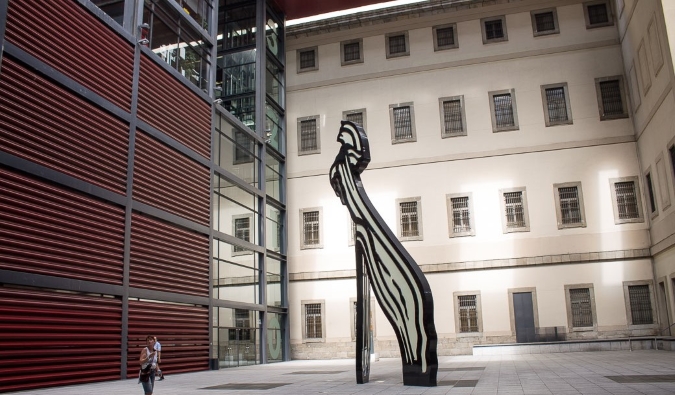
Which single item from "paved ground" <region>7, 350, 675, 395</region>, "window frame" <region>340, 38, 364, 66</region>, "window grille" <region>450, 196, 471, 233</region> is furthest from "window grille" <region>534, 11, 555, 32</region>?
"paved ground" <region>7, 350, 675, 395</region>

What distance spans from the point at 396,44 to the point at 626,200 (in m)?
14.5

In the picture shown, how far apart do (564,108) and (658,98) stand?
223 inches

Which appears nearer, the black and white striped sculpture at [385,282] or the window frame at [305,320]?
the black and white striped sculpture at [385,282]

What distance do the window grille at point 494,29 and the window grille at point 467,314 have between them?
13820 mm

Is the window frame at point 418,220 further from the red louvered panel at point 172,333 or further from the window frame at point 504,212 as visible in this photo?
the red louvered panel at point 172,333

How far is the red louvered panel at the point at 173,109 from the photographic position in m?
18.6

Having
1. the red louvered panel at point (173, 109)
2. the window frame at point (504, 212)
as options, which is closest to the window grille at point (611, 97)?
the window frame at point (504, 212)

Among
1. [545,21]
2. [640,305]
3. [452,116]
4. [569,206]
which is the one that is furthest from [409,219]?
[545,21]

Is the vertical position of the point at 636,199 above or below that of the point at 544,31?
below

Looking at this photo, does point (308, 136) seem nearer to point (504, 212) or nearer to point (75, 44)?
point (504, 212)

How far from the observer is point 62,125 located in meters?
14.7

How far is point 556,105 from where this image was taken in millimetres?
28781

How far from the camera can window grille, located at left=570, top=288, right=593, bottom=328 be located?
26406mm

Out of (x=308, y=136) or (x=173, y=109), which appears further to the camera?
(x=308, y=136)
